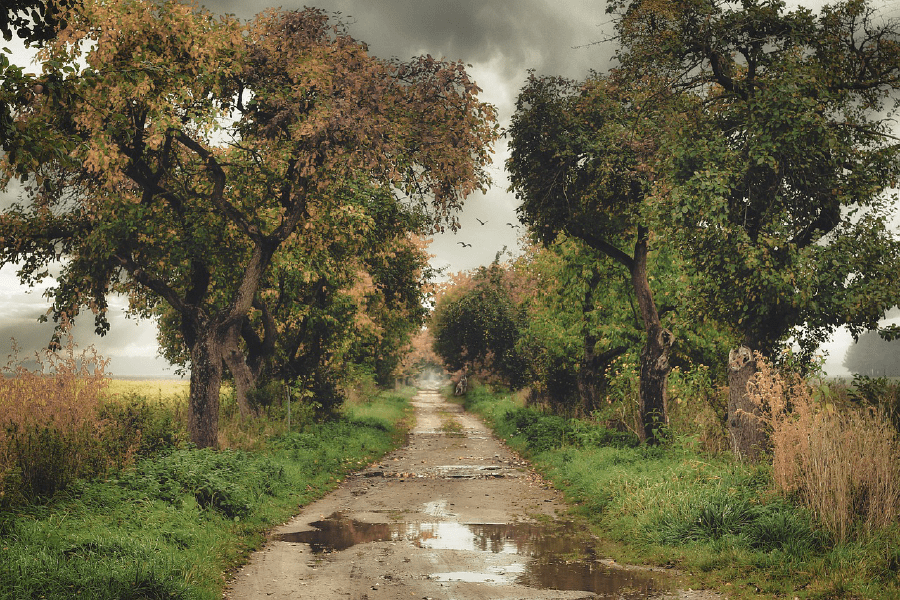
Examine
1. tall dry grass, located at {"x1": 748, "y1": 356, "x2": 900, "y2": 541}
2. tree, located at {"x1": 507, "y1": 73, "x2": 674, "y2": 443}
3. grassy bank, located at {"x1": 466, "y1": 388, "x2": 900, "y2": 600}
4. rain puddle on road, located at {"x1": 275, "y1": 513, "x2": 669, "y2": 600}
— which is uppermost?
tree, located at {"x1": 507, "y1": 73, "x2": 674, "y2": 443}

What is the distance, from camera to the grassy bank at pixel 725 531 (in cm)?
698

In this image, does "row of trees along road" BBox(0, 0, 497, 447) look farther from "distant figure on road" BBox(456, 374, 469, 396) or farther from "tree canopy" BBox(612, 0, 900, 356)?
"distant figure on road" BBox(456, 374, 469, 396)

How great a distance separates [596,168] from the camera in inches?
656

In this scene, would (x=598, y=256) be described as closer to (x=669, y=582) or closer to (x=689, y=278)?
(x=689, y=278)

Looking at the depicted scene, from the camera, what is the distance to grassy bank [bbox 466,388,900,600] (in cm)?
698

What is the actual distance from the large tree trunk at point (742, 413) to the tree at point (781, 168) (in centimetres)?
17

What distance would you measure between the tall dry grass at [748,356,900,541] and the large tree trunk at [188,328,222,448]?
1118 cm

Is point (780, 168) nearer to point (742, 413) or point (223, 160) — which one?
point (742, 413)

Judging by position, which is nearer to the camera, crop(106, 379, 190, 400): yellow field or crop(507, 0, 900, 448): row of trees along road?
crop(507, 0, 900, 448): row of trees along road

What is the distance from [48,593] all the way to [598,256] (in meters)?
18.8

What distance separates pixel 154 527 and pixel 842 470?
27.0 feet

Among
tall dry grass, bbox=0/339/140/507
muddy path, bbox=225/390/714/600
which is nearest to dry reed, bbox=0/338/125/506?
tall dry grass, bbox=0/339/140/507

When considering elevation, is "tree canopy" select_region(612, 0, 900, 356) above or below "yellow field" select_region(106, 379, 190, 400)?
above

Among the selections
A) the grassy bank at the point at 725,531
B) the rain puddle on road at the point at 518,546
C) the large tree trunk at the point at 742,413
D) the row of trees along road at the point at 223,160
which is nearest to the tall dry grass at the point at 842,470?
the grassy bank at the point at 725,531
